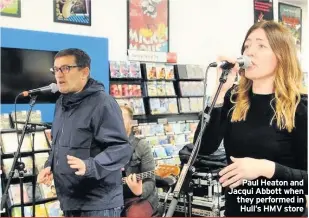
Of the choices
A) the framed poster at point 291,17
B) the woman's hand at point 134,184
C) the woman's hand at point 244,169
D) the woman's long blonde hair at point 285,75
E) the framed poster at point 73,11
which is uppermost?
the framed poster at point 73,11

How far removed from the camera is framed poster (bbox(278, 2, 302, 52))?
5.39 ft

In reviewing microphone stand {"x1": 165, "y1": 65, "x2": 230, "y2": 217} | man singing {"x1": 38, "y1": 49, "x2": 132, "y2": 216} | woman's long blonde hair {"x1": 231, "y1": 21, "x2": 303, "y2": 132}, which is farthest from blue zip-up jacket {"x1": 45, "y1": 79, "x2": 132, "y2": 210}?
woman's long blonde hair {"x1": 231, "y1": 21, "x2": 303, "y2": 132}

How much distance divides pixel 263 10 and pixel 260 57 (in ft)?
2.24

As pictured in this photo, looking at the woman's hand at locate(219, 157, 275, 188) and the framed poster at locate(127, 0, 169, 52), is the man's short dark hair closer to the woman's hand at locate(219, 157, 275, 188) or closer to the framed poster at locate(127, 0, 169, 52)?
the framed poster at locate(127, 0, 169, 52)

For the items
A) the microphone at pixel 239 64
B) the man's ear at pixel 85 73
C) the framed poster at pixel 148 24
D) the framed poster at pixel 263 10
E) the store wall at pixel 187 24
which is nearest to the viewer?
the microphone at pixel 239 64

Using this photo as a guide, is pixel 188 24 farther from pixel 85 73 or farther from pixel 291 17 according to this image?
pixel 85 73

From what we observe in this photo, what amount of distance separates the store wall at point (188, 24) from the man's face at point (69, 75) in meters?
0.49

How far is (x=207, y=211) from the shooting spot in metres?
2.52

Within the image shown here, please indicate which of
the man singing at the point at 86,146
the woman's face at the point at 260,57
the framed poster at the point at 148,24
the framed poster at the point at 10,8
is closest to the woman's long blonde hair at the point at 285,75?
the woman's face at the point at 260,57

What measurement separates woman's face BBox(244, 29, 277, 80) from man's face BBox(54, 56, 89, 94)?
61 centimetres

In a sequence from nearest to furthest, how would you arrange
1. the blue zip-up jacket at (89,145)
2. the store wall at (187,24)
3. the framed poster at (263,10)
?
1. the blue zip-up jacket at (89,145)
2. the framed poster at (263,10)
3. the store wall at (187,24)

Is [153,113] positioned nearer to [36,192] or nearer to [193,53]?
[193,53]

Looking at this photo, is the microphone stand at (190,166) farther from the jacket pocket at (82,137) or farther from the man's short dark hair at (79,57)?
the man's short dark hair at (79,57)

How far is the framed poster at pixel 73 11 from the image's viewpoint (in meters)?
2.00
